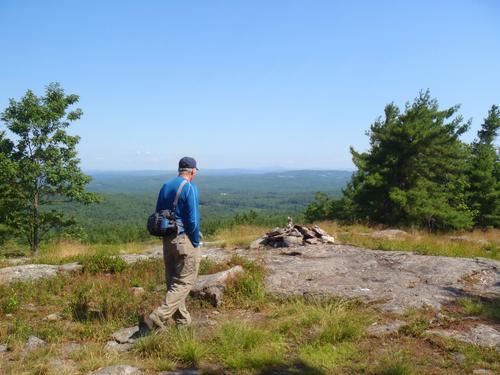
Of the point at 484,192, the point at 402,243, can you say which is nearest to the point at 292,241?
the point at 402,243

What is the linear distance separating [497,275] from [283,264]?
14.4 ft

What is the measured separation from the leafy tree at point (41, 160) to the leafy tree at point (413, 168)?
50.8 ft

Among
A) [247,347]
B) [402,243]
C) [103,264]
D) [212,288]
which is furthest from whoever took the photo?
[402,243]

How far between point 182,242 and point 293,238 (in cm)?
624

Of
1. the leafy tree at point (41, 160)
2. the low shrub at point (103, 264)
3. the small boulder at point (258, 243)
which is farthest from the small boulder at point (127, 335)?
the leafy tree at point (41, 160)

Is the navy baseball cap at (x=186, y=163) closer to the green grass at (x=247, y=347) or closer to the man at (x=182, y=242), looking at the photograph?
the man at (x=182, y=242)

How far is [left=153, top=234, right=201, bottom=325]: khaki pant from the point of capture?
15.9 feet

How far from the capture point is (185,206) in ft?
16.2

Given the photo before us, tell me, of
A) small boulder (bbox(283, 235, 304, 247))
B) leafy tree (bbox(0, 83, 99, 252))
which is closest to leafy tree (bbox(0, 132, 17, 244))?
leafy tree (bbox(0, 83, 99, 252))

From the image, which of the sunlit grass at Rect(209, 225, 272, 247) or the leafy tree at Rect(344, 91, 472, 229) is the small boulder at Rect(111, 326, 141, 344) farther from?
the leafy tree at Rect(344, 91, 472, 229)

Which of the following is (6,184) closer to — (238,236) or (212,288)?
(238,236)

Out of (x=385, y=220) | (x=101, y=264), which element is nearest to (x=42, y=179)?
(x=101, y=264)

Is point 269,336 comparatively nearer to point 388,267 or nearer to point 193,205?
point 193,205

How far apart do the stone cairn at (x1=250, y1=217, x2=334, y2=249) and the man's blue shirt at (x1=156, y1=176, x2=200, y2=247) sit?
5987 mm
